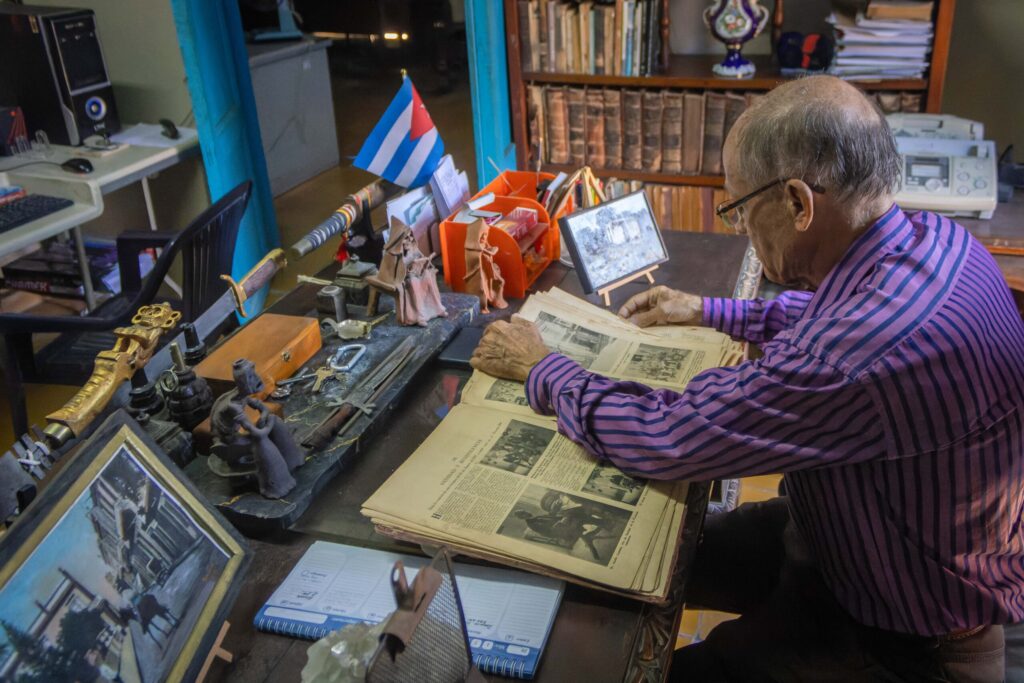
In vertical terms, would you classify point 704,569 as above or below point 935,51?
below

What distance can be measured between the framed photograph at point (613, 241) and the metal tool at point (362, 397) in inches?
15.6

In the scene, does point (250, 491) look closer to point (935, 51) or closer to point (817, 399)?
point (817, 399)

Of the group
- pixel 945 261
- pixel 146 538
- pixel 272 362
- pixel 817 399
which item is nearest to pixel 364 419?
pixel 272 362

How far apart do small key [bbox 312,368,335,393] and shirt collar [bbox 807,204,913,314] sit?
785 millimetres

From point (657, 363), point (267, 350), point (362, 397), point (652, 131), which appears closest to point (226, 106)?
point (652, 131)

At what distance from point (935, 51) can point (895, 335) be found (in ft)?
6.90

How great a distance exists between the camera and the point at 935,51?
8.87 ft

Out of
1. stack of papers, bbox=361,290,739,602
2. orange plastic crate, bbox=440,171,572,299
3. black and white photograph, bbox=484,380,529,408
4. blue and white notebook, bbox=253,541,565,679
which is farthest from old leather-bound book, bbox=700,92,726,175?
blue and white notebook, bbox=253,541,565,679

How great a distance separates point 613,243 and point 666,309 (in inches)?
8.3

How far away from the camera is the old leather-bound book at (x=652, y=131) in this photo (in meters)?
3.08

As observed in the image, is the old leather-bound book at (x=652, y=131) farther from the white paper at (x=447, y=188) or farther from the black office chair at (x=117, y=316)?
the black office chair at (x=117, y=316)

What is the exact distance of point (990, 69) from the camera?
9.91 ft

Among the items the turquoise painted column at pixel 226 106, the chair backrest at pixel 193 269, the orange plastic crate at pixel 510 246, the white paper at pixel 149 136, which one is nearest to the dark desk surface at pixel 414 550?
the orange plastic crate at pixel 510 246

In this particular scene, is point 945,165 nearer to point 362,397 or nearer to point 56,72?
point 362,397
